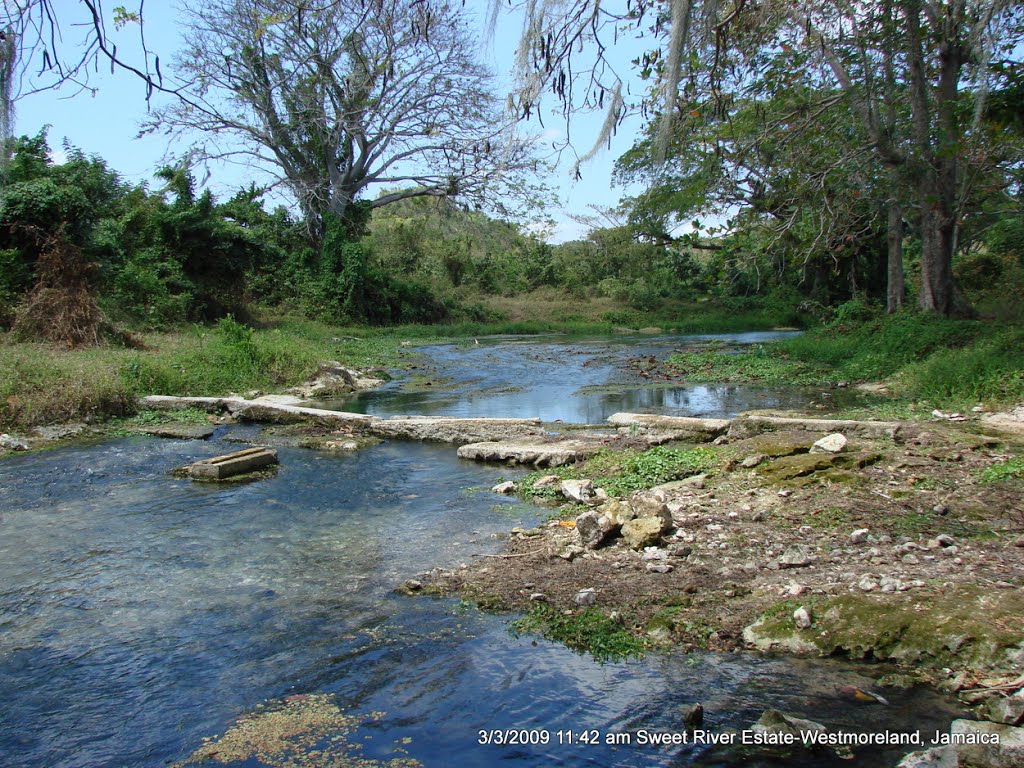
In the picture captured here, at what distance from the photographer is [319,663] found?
3.68 meters

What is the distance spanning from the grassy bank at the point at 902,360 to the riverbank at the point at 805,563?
2.65 metres

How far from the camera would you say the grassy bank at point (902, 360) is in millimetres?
8859

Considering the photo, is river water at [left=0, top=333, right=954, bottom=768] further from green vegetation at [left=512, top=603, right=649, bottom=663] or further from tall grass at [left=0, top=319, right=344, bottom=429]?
tall grass at [left=0, top=319, right=344, bottom=429]

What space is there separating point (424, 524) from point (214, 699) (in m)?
2.66

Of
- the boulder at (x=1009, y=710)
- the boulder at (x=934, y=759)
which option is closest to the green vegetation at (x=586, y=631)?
the boulder at (x=934, y=759)

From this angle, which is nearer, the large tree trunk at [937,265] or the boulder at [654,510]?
the boulder at [654,510]

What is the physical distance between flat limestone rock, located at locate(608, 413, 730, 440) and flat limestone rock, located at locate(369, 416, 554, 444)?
3.44ft

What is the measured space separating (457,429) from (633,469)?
2.91 meters

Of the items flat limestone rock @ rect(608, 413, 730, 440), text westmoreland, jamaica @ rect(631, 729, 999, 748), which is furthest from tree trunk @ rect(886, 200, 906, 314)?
text westmoreland, jamaica @ rect(631, 729, 999, 748)

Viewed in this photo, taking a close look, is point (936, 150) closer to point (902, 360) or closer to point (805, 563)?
point (902, 360)

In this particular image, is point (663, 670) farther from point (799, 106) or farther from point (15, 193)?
point (15, 193)

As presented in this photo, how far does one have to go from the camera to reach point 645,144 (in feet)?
54.9

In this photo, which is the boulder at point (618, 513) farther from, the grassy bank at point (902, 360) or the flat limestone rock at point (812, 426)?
the grassy bank at point (902, 360)

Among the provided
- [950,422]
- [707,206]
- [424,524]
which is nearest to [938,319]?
[707,206]
